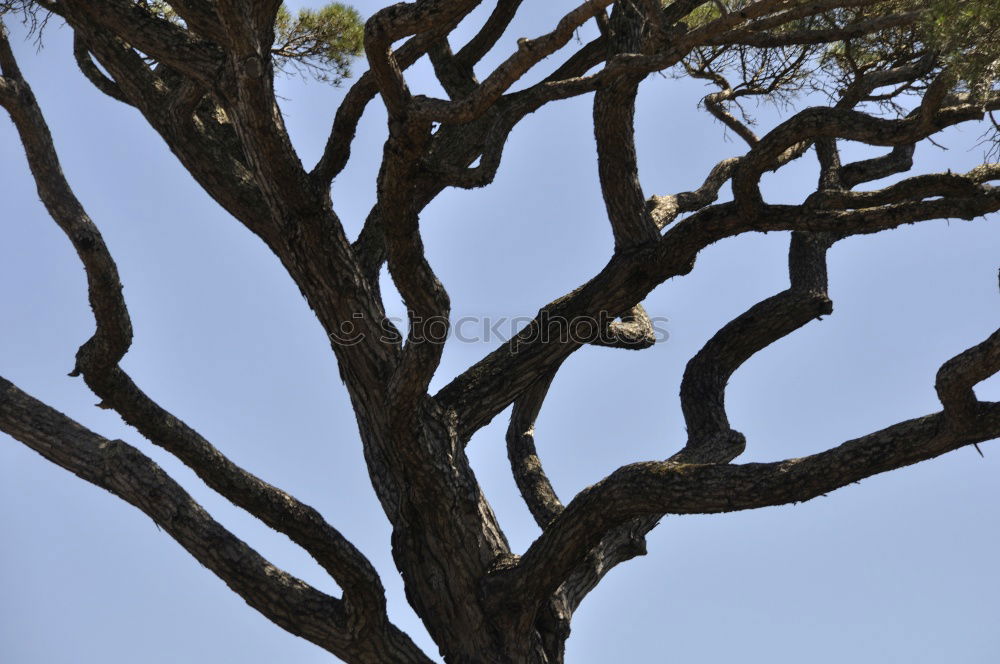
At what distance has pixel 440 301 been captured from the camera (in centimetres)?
464

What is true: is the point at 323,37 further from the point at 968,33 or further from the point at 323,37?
the point at 968,33

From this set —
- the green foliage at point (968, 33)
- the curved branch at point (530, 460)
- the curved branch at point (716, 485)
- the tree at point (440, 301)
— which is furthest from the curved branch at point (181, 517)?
the green foliage at point (968, 33)

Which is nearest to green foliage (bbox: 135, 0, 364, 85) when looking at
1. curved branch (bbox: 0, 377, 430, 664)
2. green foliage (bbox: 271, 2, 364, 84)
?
green foliage (bbox: 271, 2, 364, 84)

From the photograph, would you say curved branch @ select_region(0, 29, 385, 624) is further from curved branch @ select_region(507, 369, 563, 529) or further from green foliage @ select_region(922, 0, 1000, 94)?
green foliage @ select_region(922, 0, 1000, 94)

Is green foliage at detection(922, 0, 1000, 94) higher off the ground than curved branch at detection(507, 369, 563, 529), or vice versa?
curved branch at detection(507, 369, 563, 529)

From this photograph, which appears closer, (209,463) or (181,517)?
(181,517)

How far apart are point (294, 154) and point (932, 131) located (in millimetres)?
2796

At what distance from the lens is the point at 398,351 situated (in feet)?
16.9

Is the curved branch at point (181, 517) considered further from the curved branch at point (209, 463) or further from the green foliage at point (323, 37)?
the green foliage at point (323, 37)

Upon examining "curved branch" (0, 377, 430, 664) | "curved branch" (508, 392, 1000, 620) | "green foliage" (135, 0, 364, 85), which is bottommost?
"curved branch" (508, 392, 1000, 620)

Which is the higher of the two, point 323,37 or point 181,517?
point 323,37

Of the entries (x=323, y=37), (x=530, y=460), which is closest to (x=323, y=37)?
(x=323, y=37)

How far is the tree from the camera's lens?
4.32 metres

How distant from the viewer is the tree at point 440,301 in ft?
14.2
